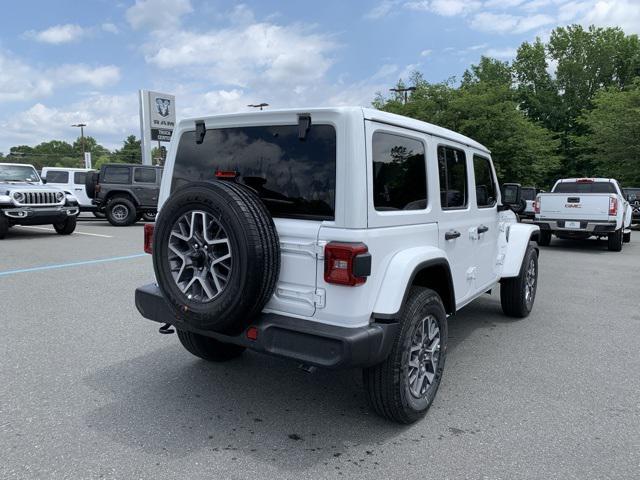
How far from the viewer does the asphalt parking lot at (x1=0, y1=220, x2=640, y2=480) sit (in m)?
2.58

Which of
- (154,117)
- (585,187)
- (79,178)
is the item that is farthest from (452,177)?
(154,117)

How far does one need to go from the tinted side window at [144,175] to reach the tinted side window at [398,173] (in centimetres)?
1444

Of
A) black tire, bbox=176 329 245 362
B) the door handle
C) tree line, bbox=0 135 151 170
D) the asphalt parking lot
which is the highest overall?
tree line, bbox=0 135 151 170

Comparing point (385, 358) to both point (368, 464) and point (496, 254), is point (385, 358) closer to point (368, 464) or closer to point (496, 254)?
point (368, 464)

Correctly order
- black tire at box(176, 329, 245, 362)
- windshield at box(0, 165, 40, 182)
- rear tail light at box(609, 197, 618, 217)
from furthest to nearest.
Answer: windshield at box(0, 165, 40, 182) < rear tail light at box(609, 197, 618, 217) < black tire at box(176, 329, 245, 362)

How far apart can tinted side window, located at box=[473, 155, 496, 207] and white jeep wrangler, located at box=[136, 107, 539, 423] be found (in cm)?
108

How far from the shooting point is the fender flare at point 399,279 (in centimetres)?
268

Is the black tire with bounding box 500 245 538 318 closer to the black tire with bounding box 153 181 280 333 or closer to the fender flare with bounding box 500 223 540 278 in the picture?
the fender flare with bounding box 500 223 540 278

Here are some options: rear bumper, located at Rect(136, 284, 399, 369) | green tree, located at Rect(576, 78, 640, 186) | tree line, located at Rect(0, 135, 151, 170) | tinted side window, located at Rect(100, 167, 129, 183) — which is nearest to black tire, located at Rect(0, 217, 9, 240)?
tinted side window, located at Rect(100, 167, 129, 183)

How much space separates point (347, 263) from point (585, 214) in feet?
35.5

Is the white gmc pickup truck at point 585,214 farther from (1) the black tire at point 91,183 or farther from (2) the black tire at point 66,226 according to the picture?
(1) the black tire at point 91,183

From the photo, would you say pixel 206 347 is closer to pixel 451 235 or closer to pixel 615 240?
pixel 451 235

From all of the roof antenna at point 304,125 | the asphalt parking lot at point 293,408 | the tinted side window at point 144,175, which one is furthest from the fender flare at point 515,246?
the tinted side window at point 144,175

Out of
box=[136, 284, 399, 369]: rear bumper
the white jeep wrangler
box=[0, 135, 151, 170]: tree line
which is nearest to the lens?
box=[136, 284, 399, 369]: rear bumper
